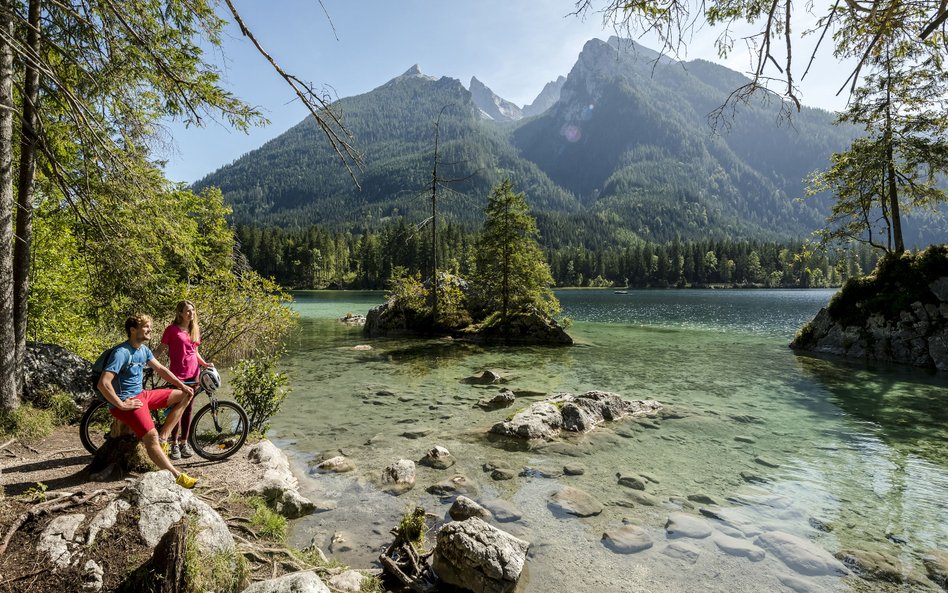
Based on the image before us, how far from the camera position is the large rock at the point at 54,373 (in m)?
8.98

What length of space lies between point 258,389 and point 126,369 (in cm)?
445

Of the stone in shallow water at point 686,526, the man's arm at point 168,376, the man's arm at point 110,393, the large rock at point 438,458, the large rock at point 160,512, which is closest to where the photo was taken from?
the large rock at point 160,512

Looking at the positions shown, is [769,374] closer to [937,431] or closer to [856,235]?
[937,431]

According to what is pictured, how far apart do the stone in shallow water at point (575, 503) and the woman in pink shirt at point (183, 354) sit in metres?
6.56

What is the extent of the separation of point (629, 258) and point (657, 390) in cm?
15504

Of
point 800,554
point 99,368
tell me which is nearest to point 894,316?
point 800,554

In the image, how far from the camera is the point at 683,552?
20.9 ft

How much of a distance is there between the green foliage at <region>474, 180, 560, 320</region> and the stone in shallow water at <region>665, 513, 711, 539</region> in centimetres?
2621

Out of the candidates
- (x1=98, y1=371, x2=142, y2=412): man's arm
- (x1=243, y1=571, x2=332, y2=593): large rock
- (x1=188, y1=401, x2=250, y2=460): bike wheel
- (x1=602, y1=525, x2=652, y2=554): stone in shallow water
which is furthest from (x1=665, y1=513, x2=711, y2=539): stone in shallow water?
(x1=98, y1=371, x2=142, y2=412): man's arm

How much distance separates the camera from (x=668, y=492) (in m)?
8.41

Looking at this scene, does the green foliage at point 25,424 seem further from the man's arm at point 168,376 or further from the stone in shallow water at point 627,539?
the stone in shallow water at point 627,539

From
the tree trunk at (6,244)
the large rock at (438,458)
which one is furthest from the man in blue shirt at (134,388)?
the large rock at (438,458)

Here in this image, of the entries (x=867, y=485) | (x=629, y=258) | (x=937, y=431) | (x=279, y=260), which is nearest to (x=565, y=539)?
(x=867, y=485)

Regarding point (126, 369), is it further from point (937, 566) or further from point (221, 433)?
point (937, 566)
